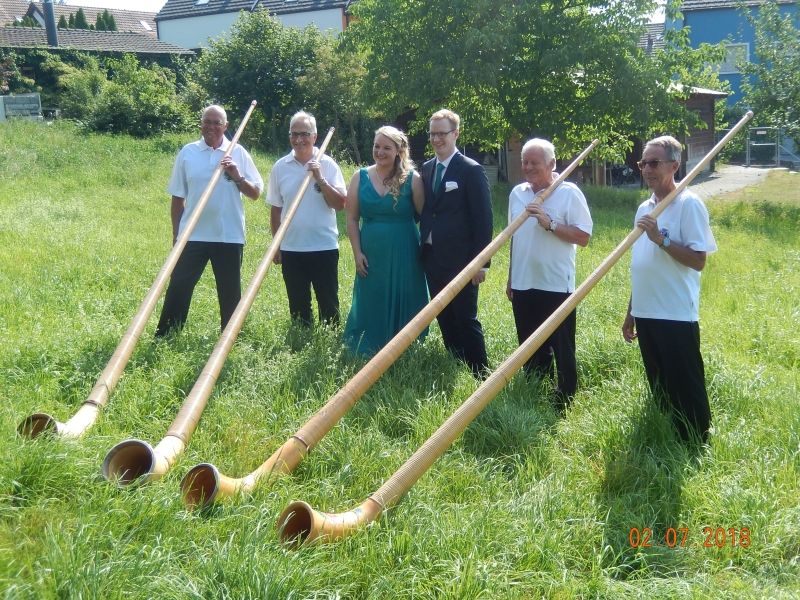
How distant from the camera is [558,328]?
552 cm

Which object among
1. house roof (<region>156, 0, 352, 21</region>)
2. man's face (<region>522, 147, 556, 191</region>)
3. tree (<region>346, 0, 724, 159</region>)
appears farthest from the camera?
house roof (<region>156, 0, 352, 21</region>)

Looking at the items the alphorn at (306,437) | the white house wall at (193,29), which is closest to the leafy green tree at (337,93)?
the white house wall at (193,29)

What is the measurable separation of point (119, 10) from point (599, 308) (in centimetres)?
5253

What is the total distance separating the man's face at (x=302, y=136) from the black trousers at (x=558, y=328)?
197 centimetres

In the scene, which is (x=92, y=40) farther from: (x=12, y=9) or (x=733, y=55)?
(x=733, y=55)

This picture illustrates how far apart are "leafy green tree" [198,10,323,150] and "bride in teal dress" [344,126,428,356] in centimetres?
1895

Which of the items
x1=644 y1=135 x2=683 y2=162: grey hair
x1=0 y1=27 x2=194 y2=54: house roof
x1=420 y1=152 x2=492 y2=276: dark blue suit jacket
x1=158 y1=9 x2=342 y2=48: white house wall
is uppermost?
x1=158 y1=9 x2=342 y2=48: white house wall

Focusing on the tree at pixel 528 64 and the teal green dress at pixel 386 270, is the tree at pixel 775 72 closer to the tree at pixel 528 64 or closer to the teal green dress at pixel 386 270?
the tree at pixel 528 64

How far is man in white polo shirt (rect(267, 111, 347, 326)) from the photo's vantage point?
6344 mm

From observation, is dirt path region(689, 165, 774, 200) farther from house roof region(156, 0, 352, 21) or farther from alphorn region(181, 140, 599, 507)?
alphorn region(181, 140, 599, 507)

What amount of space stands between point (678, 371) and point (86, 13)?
53464 mm

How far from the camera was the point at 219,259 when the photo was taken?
6375 mm

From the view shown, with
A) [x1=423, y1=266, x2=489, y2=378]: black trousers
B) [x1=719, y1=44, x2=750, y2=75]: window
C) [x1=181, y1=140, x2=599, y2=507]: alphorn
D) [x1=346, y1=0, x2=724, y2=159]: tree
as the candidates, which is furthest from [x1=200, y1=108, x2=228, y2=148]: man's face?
[x1=719, y1=44, x2=750, y2=75]: window

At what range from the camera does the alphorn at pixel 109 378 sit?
410cm
